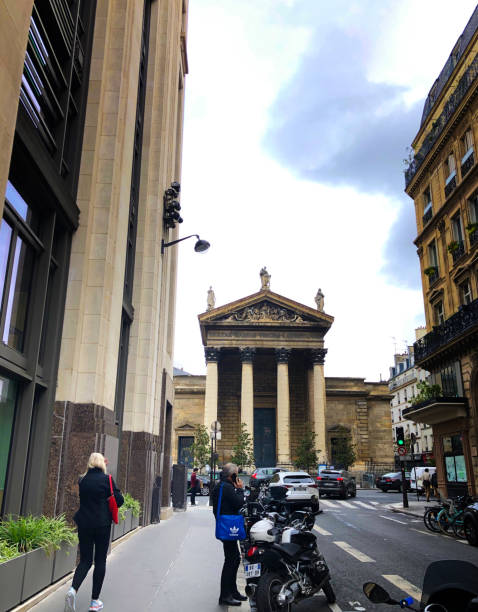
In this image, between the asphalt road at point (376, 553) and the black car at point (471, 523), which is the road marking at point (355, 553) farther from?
the black car at point (471, 523)

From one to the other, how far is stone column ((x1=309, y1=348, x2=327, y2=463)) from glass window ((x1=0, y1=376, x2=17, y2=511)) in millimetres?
45094

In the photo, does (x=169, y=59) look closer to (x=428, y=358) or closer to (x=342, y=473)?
(x=428, y=358)

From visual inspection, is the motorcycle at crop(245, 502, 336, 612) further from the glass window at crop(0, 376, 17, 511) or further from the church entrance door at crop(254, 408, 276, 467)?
the church entrance door at crop(254, 408, 276, 467)

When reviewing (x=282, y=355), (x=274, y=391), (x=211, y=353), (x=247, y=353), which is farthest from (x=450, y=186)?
(x=274, y=391)

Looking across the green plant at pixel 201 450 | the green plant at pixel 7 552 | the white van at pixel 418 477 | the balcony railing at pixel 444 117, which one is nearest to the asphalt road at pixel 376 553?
the green plant at pixel 7 552

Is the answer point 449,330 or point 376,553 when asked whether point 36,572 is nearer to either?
point 376,553

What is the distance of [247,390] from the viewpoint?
5047 cm

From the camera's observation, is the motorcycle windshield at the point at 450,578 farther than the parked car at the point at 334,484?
No

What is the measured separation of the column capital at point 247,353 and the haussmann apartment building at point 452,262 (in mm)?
23652

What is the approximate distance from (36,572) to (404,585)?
18.1ft

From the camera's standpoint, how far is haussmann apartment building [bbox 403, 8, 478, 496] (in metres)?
23.9

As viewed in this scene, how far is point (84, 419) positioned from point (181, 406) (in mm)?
47598

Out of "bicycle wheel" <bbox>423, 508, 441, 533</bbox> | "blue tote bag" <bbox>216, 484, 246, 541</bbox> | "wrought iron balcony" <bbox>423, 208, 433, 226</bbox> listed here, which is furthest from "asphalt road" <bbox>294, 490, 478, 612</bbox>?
"wrought iron balcony" <bbox>423, 208, 433, 226</bbox>

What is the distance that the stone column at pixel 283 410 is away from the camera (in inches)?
1937
